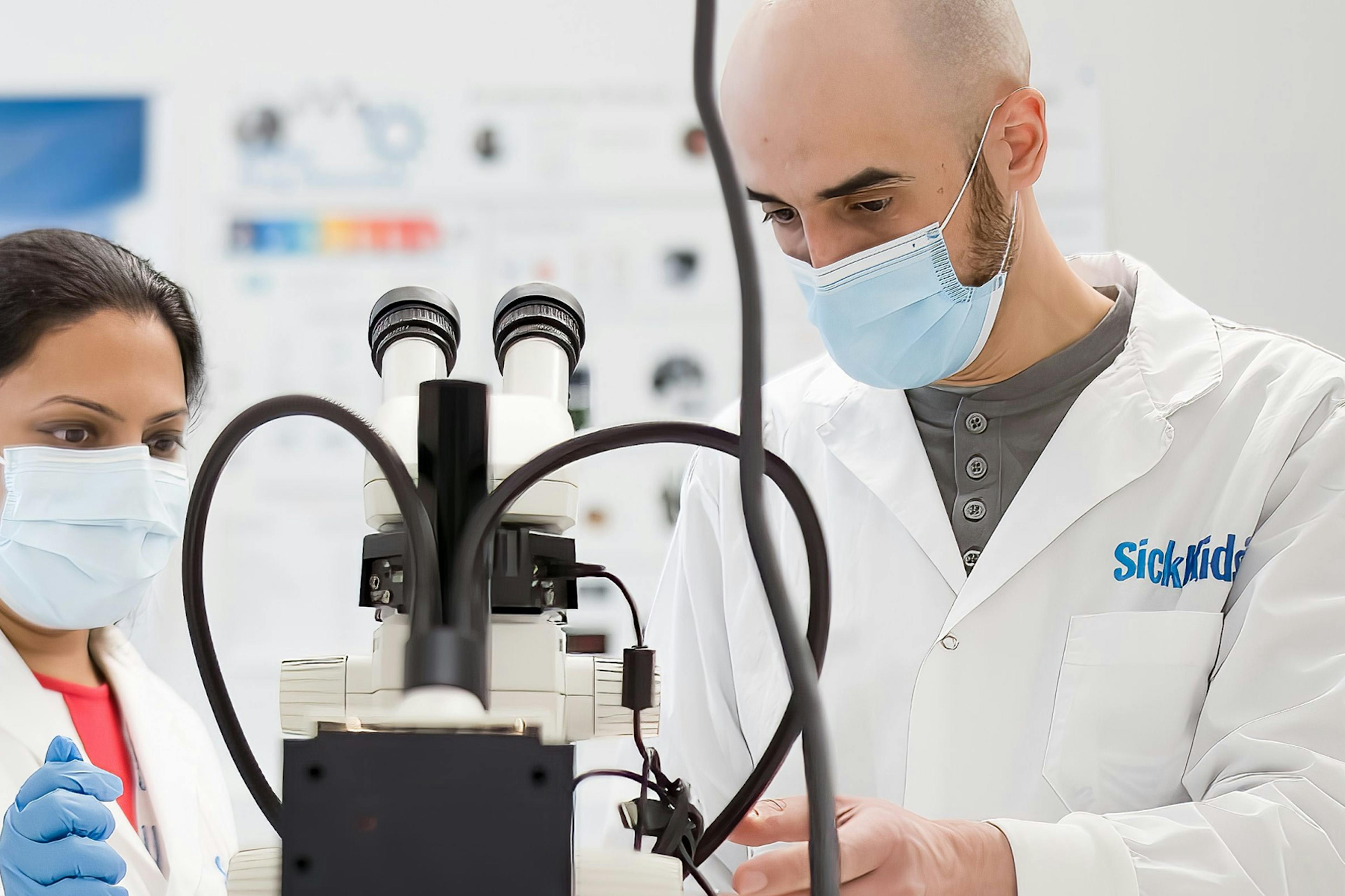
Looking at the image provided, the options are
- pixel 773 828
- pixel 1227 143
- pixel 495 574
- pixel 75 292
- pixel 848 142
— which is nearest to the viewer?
pixel 495 574

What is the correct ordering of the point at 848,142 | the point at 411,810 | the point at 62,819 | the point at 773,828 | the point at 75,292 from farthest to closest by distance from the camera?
→ the point at 75,292 → the point at 848,142 → the point at 62,819 → the point at 773,828 → the point at 411,810

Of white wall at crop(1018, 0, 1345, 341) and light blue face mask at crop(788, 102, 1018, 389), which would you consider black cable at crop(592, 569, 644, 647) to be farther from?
white wall at crop(1018, 0, 1345, 341)

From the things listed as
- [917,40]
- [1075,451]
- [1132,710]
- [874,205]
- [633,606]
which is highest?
[917,40]

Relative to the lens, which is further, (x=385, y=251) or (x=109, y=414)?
(x=385, y=251)

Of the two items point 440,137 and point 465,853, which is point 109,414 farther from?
point 440,137

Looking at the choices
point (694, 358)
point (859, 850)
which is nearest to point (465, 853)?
point (859, 850)

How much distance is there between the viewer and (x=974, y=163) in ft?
3.23

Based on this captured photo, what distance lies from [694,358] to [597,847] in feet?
6.15

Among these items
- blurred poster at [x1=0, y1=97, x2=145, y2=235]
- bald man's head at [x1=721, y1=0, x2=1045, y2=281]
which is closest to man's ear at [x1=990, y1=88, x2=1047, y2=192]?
bald man's head at [x1=721, y1=0, x2=1045, y2=281]

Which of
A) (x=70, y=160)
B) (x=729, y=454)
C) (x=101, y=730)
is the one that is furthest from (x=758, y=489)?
(x=70, y=160)

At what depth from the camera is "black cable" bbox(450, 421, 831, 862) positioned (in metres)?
0.41

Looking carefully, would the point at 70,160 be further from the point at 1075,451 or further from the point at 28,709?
the point at 1075,451

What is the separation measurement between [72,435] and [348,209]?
124cm

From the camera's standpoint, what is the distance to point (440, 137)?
2.25 metres
